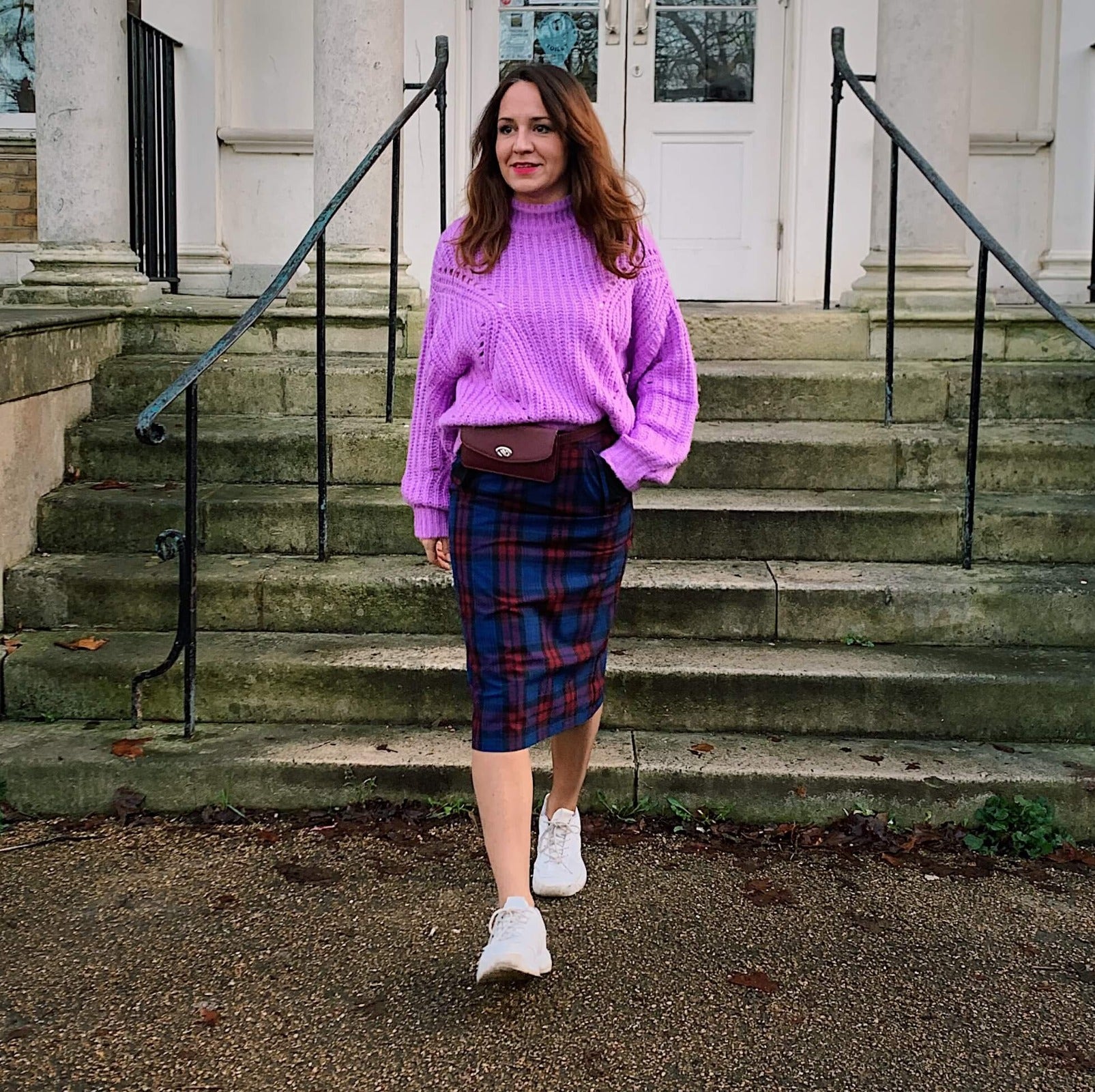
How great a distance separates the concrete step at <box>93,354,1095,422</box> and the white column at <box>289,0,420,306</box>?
0.62 m

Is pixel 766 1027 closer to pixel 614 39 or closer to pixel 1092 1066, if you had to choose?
pixel 1092 1066

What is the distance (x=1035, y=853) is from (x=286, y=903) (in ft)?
5.91

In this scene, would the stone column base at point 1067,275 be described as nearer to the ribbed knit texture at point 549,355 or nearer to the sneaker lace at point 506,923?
the ribbed knit texture at point 549,355

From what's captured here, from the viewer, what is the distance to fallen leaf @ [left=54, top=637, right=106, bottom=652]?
406cm

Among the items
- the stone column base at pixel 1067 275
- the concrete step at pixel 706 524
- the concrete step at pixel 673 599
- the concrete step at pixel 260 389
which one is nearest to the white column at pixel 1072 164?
the stone column base at pixel 1067 275

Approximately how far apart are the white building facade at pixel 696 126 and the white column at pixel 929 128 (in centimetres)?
142

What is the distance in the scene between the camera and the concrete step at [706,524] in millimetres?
4441

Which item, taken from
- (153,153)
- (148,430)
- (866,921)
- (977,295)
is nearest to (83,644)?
(148,430)

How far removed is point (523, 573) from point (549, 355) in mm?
428

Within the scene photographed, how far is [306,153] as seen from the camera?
305 inches

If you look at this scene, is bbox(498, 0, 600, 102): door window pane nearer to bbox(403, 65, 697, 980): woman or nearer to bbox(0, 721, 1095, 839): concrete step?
bbox(0, 721, 1095, 839): concrete step

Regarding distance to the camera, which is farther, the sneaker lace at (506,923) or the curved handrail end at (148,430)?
the curved handrail end at (148,430)

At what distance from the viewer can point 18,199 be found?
7.93 metres

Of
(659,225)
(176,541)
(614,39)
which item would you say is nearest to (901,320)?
(659,225)
